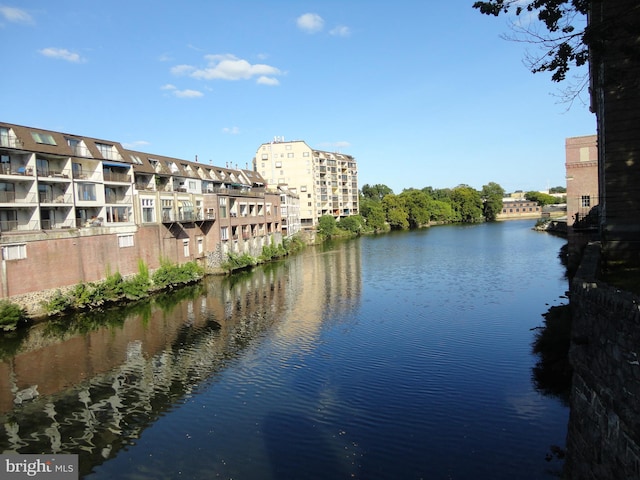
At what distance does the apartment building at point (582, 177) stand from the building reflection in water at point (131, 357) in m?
16.9

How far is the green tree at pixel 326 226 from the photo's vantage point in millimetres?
86669

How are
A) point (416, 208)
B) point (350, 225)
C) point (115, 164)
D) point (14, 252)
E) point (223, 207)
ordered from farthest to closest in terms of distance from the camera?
1. point (416, 208)
2. point (350, 225)
3. point (223, 207)
4. point (115, 164)
5. point (14, 252)

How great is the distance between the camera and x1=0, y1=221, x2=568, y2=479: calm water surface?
11.4m

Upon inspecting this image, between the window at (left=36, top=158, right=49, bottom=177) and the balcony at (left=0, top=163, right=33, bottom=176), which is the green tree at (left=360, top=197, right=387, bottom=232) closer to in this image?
the window at (left=36, top=158, right=49, bottom=177)

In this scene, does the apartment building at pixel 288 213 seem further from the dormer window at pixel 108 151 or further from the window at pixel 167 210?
the dormer window at pixel 108 151

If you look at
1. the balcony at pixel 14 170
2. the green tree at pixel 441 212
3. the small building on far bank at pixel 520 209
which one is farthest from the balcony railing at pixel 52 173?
the small building on far bank at pixel 520 209

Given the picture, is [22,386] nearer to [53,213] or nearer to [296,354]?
[296,354]

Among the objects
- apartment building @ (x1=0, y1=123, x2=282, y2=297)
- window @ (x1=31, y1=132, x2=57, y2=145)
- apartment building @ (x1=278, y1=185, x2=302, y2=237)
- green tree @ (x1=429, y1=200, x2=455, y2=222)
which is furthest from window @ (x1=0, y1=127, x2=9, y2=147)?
green tree @ (x1=429, y1=200, x2=455, y2=222)

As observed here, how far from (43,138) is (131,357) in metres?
20.1

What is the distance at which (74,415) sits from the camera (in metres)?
14.7

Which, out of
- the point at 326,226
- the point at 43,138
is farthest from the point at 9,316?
the point at 326,226

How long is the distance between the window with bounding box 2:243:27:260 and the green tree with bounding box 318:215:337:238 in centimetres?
6148

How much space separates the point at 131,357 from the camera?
67.9ft

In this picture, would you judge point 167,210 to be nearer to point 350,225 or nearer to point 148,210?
point 148,210
